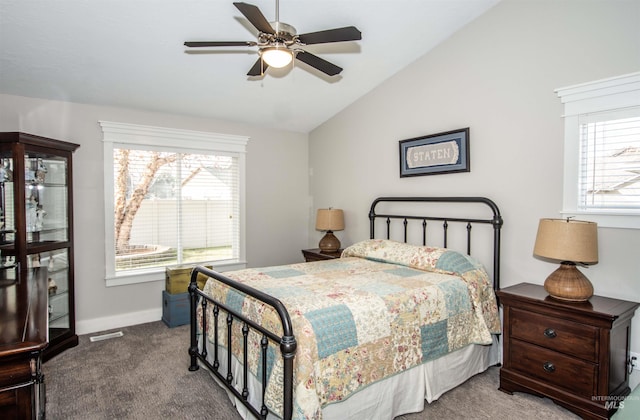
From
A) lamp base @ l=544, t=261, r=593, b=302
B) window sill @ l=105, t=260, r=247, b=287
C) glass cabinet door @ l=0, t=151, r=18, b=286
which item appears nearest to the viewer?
lamp base @ l=544, t=261, r=593, b=302

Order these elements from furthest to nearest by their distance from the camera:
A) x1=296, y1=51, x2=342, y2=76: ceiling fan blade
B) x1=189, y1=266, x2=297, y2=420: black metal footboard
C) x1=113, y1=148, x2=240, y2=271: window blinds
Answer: x1=113, y1=148, x2=240, y2=271: window blinds, x1=296, y1=51, x2=342, y2=76: ceiling fan blade, x1=189, y1=266, x2=297, y2=420: black metal footboard

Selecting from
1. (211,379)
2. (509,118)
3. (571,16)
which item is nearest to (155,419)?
(211,379)

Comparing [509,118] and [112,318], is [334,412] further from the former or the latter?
[112,318]

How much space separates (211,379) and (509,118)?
10.0 feet

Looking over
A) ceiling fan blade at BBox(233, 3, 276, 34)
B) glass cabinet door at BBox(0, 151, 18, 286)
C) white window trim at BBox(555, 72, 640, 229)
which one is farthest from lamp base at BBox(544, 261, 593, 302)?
glass cabinet door at BBox(0, 151, 18, 286)

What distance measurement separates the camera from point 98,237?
3.62m

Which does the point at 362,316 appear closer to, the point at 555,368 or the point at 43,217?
the point at 555,368

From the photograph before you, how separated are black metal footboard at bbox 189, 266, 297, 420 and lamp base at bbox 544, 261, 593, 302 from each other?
1.73m

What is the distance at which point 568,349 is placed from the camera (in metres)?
2.19

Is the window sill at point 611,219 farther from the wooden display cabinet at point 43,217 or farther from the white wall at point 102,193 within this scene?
the wooden display cabinet at point 43,217

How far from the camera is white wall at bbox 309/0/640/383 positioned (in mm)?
2346

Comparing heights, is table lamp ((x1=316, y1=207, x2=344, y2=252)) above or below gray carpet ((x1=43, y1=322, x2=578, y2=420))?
above

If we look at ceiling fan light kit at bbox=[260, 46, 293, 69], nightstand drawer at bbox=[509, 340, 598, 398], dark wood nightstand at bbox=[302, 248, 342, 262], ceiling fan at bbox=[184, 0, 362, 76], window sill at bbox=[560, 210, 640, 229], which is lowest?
nightstand drawer at bbox=[509, 340, 598, 398]

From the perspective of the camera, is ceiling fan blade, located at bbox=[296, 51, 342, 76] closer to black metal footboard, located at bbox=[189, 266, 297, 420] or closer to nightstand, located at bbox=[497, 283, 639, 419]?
black metal footboard, located at bbox=[189, 266, 297, 420]
